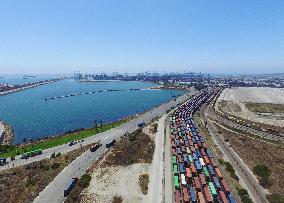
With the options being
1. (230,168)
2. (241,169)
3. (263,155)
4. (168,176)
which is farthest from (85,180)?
(263,155)

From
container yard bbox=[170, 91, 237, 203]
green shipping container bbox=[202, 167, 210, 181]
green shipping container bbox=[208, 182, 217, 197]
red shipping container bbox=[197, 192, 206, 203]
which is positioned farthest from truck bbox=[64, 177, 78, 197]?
green shipping container bbox=[202, 167, 210, 181]

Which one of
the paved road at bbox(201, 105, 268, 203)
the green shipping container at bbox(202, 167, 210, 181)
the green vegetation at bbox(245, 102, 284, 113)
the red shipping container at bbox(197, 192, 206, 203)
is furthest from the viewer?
the green vegetation at bbox(245, 102, 284, 113)

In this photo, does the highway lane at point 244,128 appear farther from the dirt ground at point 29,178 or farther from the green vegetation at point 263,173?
the dirt ground at point 29,178

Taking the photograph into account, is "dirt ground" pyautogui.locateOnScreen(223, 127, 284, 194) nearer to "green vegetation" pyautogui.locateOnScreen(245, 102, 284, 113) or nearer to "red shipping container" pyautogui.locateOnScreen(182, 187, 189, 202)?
"red shipping container" pyautogui.locateOnScreen(182, 187, 189, 202)

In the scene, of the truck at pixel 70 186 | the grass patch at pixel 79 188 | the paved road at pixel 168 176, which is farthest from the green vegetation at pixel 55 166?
the paved road at pixel 168 176

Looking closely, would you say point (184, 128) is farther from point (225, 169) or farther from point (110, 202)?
point (110, 202)

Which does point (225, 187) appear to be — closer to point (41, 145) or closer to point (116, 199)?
point (116, 199)

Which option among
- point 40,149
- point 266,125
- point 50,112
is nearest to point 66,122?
→ point 50,112
